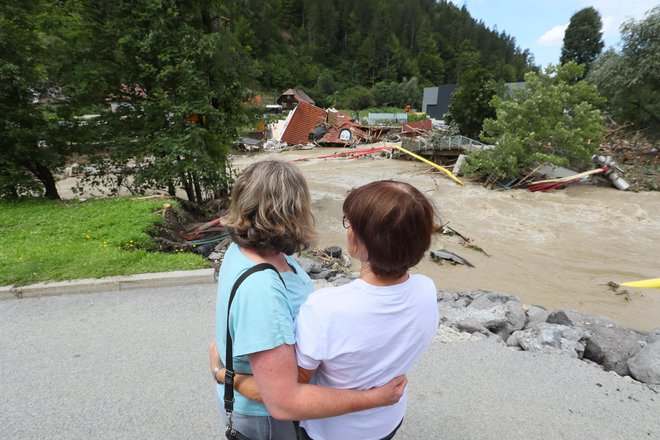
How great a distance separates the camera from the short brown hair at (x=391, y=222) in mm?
1136

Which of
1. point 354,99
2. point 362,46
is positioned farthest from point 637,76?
point 362,46

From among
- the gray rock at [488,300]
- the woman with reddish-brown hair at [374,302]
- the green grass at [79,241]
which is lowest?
the gray rock at [488,300]

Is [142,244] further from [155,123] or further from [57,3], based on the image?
[57,3]

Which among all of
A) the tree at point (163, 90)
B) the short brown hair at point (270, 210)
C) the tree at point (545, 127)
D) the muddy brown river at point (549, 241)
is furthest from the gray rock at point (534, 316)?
the tree at point (545, 127)

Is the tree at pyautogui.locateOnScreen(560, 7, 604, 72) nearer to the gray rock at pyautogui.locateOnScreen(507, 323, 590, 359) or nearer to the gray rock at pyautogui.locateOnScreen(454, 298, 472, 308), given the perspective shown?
the gray rock at pyautogui.locateOnScreen(454, 298, 472, 308)

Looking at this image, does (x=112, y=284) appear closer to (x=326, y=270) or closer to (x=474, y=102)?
(x=326, y=270)

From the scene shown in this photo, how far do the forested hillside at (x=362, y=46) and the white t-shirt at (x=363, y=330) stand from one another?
72.4 meters

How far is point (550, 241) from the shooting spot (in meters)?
11.5

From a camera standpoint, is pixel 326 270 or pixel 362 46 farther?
pixel 362 46

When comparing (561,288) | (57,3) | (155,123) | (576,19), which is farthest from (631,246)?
(576,19)

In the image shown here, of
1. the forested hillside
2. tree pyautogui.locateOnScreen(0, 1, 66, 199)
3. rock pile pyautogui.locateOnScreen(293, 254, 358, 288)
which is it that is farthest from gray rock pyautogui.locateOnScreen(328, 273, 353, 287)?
the forested hillside

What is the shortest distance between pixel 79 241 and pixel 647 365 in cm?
813

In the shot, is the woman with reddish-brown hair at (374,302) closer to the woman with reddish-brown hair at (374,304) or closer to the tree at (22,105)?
the woman with reddish-brown hair at (374,304)

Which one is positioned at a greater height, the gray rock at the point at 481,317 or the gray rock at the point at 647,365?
the gray rock at the point at 647,365
